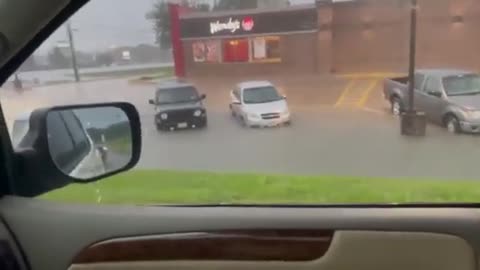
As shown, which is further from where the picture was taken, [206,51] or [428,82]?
[206,51]

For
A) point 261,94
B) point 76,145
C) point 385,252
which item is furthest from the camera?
point 261,94

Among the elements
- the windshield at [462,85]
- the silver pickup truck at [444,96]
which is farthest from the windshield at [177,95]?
the windshield at [462,85]

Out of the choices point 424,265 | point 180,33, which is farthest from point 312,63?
point 424,265

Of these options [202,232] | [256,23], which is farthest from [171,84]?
[202,232]

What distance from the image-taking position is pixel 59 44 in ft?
5.09

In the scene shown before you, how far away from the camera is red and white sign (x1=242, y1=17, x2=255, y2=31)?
1618mm

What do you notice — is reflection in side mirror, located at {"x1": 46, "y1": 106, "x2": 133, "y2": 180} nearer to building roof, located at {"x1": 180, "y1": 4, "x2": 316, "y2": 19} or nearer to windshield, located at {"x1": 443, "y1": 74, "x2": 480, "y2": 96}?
building roof, located at {"x1": 180, "y1": 4, "x2": 316, "y2": 19}

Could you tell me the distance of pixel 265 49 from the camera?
1.66m

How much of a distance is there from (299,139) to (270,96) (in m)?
0.13

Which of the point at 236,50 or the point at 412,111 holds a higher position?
the point at 236,50

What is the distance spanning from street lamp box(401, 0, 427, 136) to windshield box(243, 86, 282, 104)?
322 mm

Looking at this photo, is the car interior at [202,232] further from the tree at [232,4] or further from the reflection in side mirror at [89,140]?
the tree at [232,4]

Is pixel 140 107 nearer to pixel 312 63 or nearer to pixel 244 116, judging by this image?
pixel 244 116

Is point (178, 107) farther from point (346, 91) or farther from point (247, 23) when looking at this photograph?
point (346, 91)
